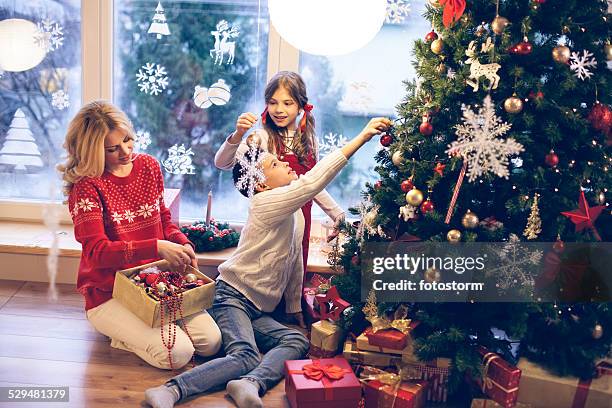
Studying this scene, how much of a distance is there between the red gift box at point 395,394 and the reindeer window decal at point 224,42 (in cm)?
160

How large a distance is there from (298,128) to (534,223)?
0.94 m

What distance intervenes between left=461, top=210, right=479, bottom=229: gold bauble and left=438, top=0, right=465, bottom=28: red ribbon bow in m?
0.55

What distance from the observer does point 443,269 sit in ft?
6.79

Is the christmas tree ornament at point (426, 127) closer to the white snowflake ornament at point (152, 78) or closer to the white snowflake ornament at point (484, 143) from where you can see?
the white snowflake ornament at point (484, 143)

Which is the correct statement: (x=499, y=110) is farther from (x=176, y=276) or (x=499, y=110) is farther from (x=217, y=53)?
(x=217, y=53)

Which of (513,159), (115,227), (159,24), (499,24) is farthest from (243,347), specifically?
(159,24)

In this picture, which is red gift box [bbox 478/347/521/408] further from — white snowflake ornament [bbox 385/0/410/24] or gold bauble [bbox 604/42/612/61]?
white snowflake ornament [bbox 385/0/410/24]

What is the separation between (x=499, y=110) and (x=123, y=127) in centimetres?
119

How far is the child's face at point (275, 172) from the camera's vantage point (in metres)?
2.37

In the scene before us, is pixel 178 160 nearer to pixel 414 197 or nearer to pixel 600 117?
pixel 414 197

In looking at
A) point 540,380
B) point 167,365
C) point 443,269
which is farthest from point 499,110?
A: point 167,365

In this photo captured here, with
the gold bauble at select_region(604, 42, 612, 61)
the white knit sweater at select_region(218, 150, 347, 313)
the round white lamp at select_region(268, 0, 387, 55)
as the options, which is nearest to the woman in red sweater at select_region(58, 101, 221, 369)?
the white knit sweater at select_region(218, 150, 347, 313)

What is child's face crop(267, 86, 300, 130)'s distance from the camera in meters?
2.47

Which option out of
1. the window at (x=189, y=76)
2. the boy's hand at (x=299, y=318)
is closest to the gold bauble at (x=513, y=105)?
the boy's hand at (x=299, y=318)
